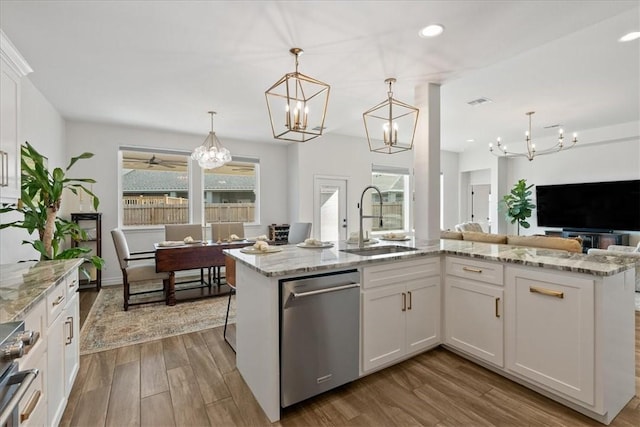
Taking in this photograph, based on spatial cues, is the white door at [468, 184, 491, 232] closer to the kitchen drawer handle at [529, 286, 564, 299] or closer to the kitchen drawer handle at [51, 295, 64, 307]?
the kitchen drawer handle at [529, 286, 564, 299]

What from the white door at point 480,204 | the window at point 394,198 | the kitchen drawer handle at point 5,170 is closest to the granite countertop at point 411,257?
the kitchen drawer handle at point 5,170

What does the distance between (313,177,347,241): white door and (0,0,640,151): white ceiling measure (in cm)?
198

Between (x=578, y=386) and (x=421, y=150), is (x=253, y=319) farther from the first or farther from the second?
(x=421, y=150)

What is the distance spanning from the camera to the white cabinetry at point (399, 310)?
2137 millimetres

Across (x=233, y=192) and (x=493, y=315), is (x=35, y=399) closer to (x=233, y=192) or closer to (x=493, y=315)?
(x=493, y=315)

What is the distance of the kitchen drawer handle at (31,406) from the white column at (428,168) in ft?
10.1

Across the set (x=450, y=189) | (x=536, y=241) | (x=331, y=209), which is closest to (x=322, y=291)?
(x=536, y=241)

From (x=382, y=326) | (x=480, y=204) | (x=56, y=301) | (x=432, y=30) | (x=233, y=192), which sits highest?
(x=432, y=30)

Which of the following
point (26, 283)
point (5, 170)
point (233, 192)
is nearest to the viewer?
point (26, 283)

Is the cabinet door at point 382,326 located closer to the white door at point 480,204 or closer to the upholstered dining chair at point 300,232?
the upholstered dining chair at point 300,232

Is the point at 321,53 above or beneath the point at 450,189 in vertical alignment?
above

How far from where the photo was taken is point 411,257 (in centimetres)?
235

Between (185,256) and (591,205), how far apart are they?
290 inches

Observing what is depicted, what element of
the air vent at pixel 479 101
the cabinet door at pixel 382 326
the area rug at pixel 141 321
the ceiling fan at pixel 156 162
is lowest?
the area rug at pixel 141 321
